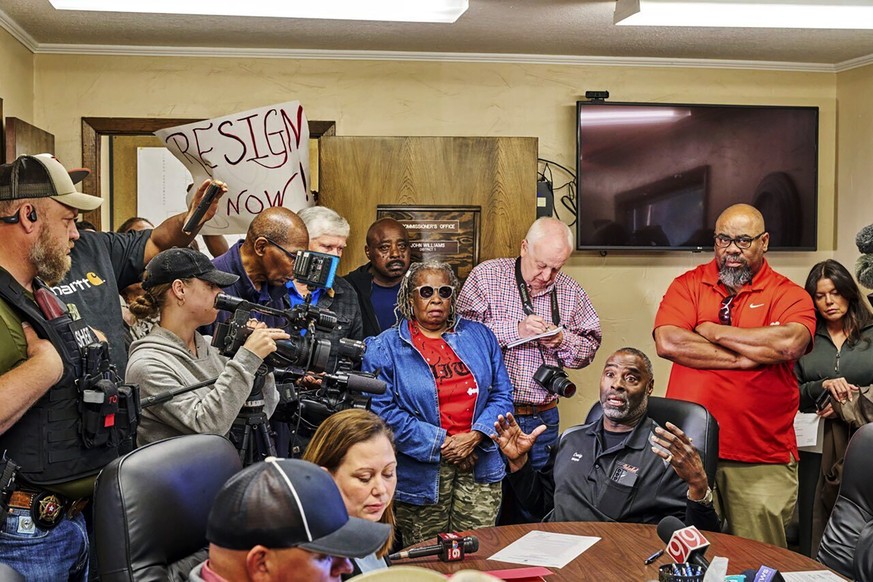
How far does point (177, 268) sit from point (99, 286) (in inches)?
9.1

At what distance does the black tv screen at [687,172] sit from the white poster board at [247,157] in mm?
1884

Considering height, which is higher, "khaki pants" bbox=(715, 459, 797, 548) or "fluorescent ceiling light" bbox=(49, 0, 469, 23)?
"fluorescent ceiling light" bbox=(49, 0, 469, 23)

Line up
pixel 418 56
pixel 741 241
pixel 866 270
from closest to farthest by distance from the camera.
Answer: pixel 741 241 → pixel 866 270 → pixel 418 56

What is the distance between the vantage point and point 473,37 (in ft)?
16.2

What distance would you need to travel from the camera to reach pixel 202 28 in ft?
15.5

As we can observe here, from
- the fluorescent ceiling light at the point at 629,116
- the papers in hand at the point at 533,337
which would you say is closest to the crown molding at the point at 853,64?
the fluorescent ceiling light at the point at 629,116

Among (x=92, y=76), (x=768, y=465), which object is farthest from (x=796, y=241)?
(x=92, y=76)

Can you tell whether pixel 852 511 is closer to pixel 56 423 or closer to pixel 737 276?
pixel 737 276

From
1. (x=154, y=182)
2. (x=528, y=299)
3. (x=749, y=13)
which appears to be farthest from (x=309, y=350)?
(x=154, y=182)

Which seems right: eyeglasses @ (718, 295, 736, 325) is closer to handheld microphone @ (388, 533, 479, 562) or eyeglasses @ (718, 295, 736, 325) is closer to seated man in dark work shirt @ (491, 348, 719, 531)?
seated man in dark work shirt @ (491, 348, 719, 531)

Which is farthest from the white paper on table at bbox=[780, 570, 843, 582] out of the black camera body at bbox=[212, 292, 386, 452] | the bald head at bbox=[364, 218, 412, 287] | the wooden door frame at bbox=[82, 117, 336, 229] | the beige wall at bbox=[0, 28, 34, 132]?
the wooden door frame at bbox=[82, 117, 336, 229]

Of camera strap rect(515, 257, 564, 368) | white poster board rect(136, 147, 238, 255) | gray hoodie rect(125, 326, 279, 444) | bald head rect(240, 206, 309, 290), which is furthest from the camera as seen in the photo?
white poster board rect(136, 147, 238, 255)

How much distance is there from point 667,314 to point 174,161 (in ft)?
9.46

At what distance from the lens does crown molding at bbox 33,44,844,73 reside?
508 cm
